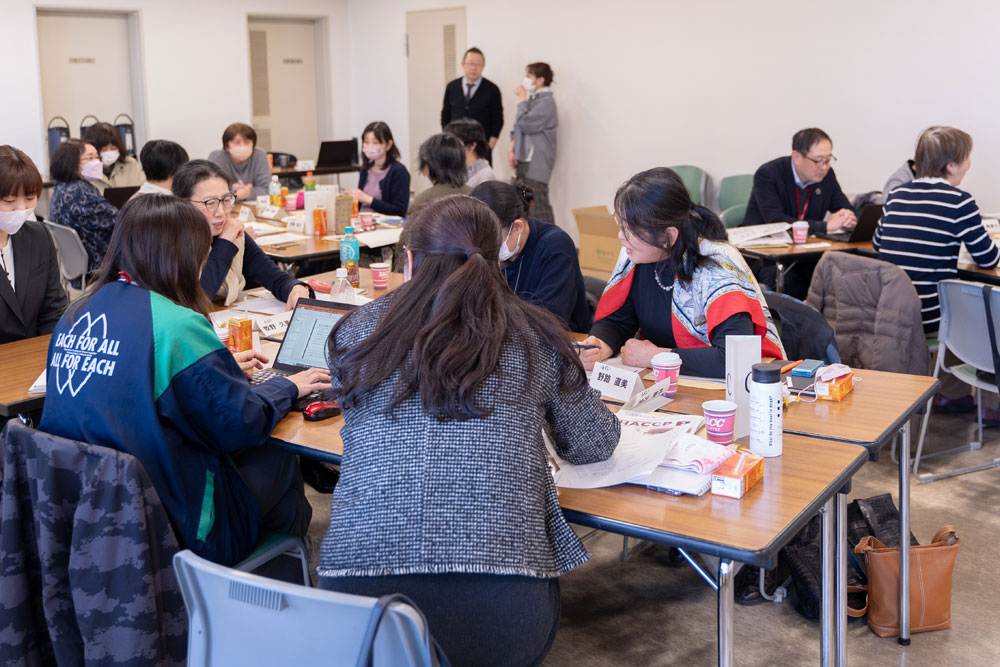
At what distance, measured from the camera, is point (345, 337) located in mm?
1818

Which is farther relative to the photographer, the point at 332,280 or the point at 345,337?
the point at 332,280

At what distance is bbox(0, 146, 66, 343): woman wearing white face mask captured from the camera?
3092mm

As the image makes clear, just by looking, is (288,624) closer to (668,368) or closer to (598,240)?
(668,368)

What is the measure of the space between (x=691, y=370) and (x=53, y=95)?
7463 millimetres

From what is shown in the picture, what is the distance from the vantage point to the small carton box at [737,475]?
1862 mm

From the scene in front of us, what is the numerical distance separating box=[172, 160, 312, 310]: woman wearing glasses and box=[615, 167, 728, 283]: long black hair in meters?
1.21

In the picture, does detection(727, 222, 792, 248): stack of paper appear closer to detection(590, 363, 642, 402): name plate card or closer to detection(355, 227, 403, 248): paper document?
detection(355, 227, 403, 248): paper document

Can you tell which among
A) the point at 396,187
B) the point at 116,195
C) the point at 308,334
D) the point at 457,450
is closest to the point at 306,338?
the point at 308,334

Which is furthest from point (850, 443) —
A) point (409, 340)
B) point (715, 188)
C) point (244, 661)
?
point (715, 188)

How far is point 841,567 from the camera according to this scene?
7.00 ft

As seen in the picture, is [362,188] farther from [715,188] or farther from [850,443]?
[850,443]

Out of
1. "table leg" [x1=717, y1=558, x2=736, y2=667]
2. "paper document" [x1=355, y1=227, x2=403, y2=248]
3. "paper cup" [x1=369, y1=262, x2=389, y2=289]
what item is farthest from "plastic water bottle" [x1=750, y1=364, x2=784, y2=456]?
"paper document" [x1=355, y1=227, x2=403, y2=248]

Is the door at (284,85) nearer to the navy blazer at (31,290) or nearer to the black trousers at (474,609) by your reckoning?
the navy blazer at (31,290)

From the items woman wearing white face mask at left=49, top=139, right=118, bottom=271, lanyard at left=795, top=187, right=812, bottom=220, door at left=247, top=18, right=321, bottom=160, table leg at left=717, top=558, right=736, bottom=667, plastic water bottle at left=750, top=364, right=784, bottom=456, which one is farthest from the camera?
door at left=247, top=18, right=321, bottom=160
